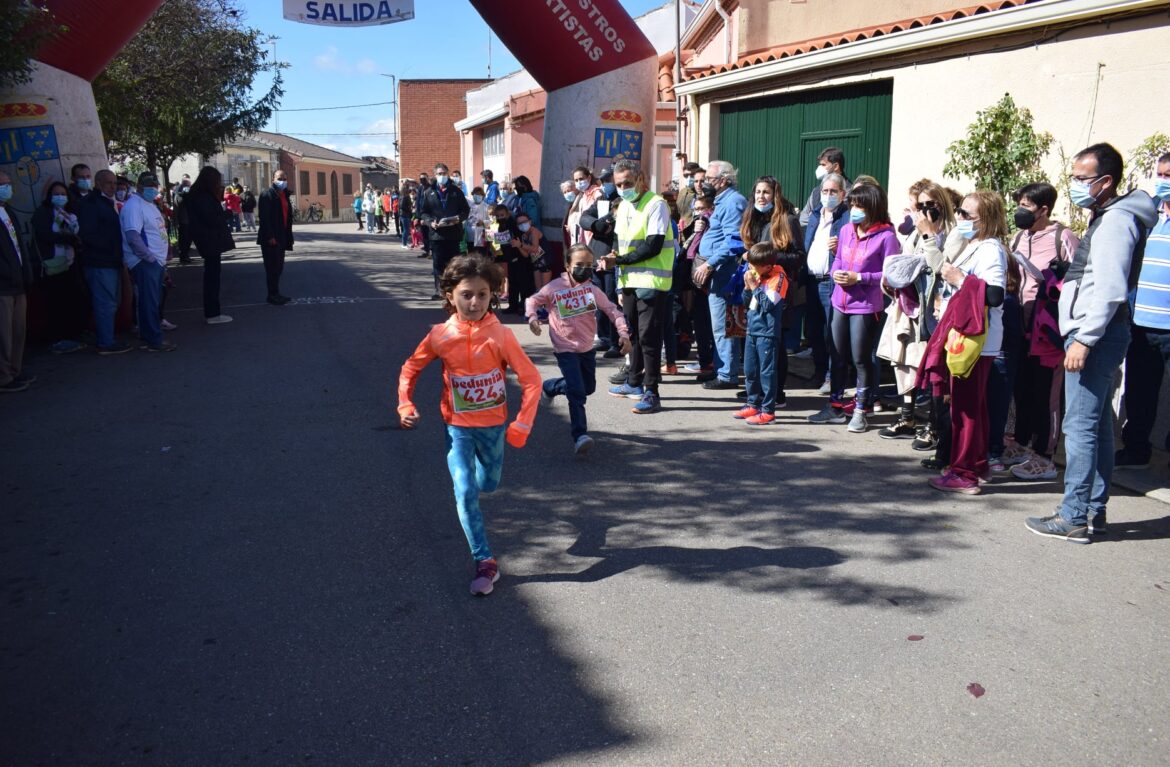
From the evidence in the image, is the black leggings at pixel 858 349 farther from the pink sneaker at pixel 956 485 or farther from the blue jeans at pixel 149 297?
the blue jeans at pixel 149 297

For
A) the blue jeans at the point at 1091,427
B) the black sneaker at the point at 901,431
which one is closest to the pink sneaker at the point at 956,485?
the blue jeans at the point at 1091,427

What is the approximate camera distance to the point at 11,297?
8898 mm

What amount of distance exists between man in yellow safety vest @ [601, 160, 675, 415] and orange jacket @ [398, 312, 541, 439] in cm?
341

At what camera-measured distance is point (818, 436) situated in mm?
7332

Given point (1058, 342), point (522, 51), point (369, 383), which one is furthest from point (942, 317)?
point (522, 51)

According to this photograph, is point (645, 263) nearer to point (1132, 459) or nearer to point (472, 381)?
point (472, 381)

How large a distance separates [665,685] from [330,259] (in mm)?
20595

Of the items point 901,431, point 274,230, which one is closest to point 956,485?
point 901,431

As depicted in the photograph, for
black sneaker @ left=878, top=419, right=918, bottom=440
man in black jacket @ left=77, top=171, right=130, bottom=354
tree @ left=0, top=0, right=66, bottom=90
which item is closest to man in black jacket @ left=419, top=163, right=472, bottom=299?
man in black jacket @ left=77, top=171, right=130, bottom=354

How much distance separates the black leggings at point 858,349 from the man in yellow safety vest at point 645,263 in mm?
1434

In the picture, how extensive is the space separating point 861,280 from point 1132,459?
7.00 ft

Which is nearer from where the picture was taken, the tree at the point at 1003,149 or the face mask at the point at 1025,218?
the face mask at the point at 1025,218

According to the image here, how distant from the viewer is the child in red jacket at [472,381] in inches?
181

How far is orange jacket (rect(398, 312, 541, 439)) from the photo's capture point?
15.2ft
